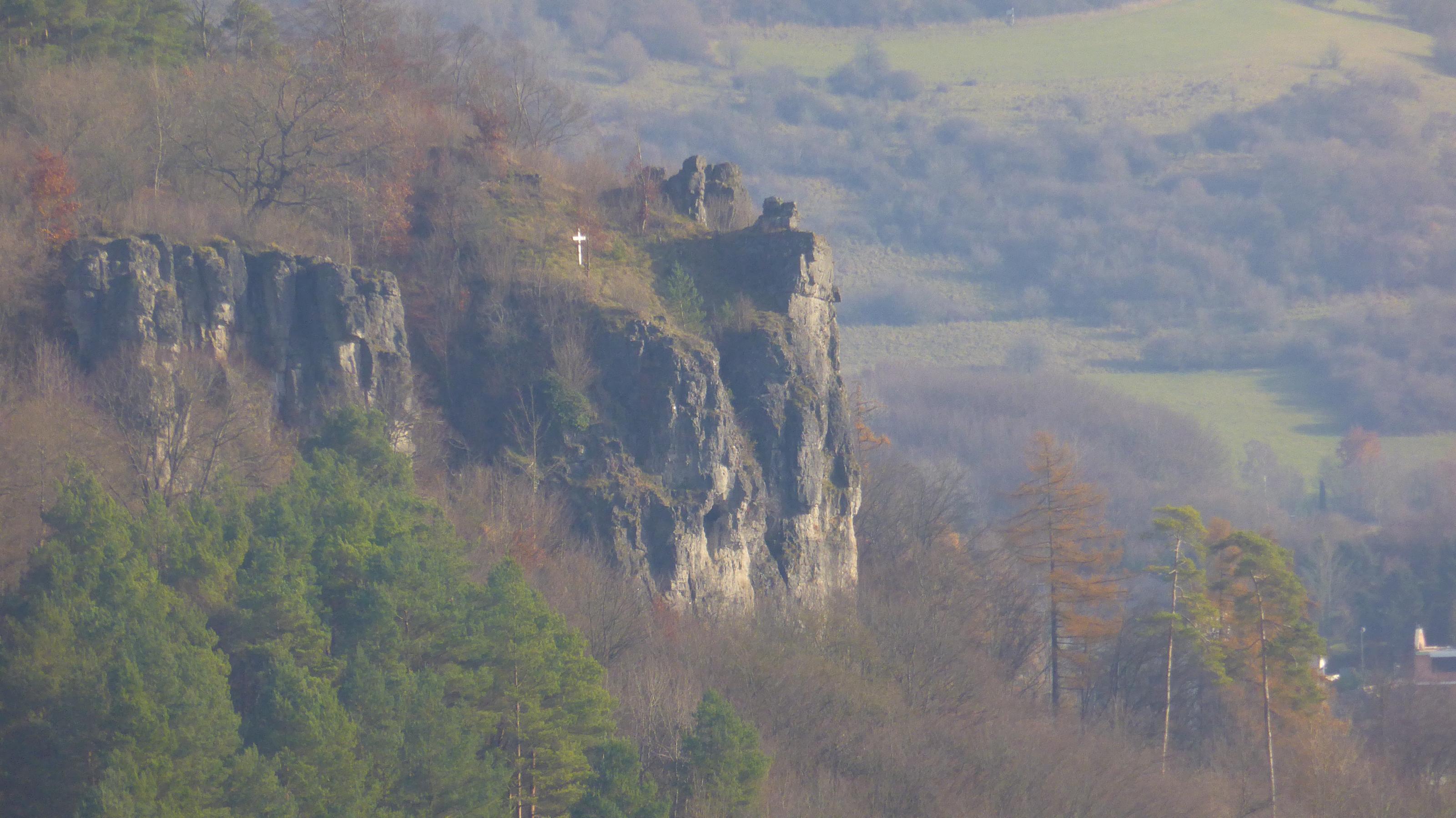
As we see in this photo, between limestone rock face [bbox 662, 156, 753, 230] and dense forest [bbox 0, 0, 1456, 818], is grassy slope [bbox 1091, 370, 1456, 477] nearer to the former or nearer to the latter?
dense forest [bbox 0, 0, 1456, 818]

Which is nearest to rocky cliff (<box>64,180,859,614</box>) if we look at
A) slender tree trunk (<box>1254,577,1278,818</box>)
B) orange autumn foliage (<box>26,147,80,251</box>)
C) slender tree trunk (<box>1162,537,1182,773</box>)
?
orange autumn foliage (<box>26,147,80,251</box>)

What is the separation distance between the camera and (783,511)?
141 ft

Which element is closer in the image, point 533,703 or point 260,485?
point 533,703

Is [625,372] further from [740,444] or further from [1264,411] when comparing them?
[1264,411]

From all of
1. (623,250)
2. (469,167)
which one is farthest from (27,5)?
(623,250)

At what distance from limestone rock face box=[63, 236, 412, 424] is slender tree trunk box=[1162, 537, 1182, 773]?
2327 centimetres

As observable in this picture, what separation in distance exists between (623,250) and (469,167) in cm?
517

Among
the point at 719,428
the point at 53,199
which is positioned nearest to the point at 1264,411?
the point at 719,428

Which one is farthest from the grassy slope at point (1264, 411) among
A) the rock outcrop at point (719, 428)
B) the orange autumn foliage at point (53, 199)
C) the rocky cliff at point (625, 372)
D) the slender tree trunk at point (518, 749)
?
the slender tree trunk at point (518, 749)

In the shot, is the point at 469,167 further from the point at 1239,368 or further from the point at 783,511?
the point at 1239,368

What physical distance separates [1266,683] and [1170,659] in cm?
344

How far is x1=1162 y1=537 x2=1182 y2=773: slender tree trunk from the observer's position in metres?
45.4

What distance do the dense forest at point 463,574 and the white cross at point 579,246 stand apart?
0.98 feet

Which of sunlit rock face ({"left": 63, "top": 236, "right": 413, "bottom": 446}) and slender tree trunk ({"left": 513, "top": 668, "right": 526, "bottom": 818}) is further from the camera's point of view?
sunlit rock face ({"left": 63, "top": 236, "right": 413, "bottom": 446})
